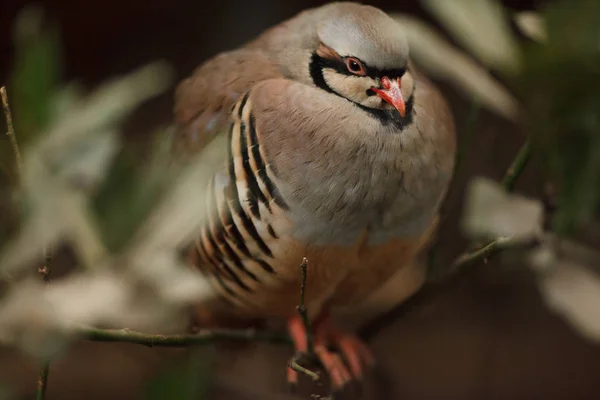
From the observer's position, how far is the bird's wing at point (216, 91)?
1554 mm

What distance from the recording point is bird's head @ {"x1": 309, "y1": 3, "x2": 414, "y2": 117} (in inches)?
53.0

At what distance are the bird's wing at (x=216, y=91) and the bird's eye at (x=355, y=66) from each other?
7.1 inches

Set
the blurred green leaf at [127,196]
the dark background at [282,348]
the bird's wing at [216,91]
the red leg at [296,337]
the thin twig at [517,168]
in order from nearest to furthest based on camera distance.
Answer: the blurred green leaf at [127,196] → the thin twig at [517,168] → the bird's wing at [216,91] → the red leg at [296,337] → the dark background at [282,348]

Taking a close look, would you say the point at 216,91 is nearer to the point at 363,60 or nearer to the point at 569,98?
the point at 363,60

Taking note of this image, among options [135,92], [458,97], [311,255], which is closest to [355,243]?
[311,255]

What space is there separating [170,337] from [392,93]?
56cm

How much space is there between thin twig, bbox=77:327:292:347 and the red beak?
533mm

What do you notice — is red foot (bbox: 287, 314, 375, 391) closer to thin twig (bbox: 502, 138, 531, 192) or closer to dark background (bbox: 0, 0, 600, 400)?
thin twig (bbox: 502, 138, 531, 192)

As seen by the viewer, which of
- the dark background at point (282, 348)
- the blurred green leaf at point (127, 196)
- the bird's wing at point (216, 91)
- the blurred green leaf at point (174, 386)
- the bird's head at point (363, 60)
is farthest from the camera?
the dark background at point (282, 348)

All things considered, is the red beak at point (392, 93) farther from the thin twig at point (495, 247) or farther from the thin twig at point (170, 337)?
the thin twig at point (170, 337)

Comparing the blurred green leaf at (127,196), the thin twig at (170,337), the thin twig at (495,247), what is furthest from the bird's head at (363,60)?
the blurred green leaf at (127,196)

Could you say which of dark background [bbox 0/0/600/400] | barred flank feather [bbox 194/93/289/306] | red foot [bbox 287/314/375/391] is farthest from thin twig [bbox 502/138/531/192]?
dark background [bbox 0/0/600/400]

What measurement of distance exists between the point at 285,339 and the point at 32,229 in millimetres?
1372

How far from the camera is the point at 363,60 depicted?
4.55ft
